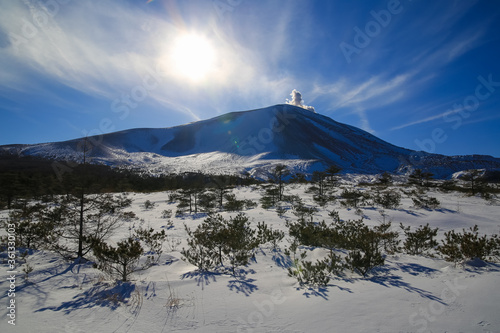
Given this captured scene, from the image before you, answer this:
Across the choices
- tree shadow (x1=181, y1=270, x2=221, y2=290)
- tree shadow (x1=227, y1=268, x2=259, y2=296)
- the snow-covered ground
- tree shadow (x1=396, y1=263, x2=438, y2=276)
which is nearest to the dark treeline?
the snow-covered ground

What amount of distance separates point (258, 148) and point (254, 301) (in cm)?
9225

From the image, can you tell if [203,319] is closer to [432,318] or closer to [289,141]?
[432,318]

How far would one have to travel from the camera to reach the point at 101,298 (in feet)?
11.1

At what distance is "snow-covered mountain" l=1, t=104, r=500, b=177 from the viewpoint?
260 feet

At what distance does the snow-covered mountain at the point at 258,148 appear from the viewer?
3118 inches

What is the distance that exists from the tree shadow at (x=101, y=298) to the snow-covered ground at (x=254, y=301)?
2cm

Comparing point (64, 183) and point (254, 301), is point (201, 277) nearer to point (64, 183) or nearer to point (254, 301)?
point (254, 301)

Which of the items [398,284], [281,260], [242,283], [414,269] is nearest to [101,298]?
[242,283]

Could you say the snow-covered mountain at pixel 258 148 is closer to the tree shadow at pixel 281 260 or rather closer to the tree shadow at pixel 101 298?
the tree shadow at pixel 281 260

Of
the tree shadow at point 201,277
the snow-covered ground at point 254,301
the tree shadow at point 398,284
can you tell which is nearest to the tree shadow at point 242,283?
the snow-covered ground at point 254,301

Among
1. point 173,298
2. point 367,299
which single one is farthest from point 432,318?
point 173,298

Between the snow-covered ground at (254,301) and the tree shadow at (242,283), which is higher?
the snow-covered ground at (254,301)

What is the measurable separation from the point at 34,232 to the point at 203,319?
703 centimetres

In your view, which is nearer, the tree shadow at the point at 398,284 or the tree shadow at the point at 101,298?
the tree shadow at the point at 101,298
